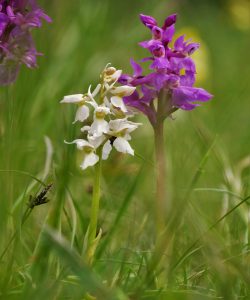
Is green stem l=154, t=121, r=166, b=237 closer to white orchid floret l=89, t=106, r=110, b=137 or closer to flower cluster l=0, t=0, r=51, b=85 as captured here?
white orchid floret l=89, t=106, r=110, b=137

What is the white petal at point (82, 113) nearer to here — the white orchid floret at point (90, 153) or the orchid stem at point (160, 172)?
the white orchid floret at point (90, 153)

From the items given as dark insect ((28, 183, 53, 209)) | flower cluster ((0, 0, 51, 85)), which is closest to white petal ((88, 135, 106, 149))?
dark insect ((28, 183, 53, 209))

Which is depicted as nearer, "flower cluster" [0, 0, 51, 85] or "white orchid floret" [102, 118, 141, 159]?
"white orchid floret" [102, 118, 141, 159]

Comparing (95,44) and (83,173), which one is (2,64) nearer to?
(83,173)

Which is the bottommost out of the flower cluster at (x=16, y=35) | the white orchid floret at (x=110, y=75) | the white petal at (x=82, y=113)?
the white petal at (x=82, y=113)

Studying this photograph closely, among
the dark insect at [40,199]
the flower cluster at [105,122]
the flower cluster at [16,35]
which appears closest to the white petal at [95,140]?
the flower cluster at [105,122]

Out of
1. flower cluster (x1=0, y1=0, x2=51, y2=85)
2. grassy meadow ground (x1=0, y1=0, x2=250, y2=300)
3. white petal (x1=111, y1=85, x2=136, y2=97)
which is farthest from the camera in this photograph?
flower cluster (x1=0, y1=0, x2=51, y2=85)

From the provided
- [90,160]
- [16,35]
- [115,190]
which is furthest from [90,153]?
[115,190]
